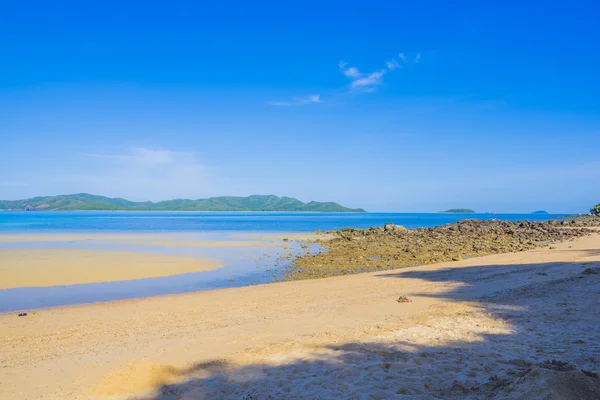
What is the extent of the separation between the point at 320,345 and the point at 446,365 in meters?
2.25

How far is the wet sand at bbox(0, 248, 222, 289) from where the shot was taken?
60.4 ft

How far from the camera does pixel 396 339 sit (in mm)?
7680

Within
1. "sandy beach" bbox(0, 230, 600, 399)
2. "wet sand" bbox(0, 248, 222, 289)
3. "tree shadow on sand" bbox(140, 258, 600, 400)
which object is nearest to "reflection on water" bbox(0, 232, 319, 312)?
"wet sand" bbox(0, 248, 222, 289)

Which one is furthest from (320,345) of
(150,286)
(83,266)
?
(83,266)

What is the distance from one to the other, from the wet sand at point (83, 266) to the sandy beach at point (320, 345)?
6.42m

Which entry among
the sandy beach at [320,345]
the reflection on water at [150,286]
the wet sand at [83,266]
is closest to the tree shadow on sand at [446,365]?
the sandy beach at [320,345]

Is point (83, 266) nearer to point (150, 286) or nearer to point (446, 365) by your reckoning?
point (150, 286)

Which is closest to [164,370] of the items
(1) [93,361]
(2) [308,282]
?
(1) [93,361]

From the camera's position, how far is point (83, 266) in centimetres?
2220

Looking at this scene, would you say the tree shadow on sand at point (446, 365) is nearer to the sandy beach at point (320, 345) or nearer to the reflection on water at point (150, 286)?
the sandy beach at point (320, 345)

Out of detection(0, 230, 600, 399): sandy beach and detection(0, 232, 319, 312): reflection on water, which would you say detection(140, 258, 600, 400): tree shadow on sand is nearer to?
Answer: detection(0, 230, 600, 399): sandy beach

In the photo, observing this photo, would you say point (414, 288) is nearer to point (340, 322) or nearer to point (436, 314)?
point (436, 314)

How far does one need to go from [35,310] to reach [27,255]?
17.3m

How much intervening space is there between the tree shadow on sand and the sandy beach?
0.09 ft
